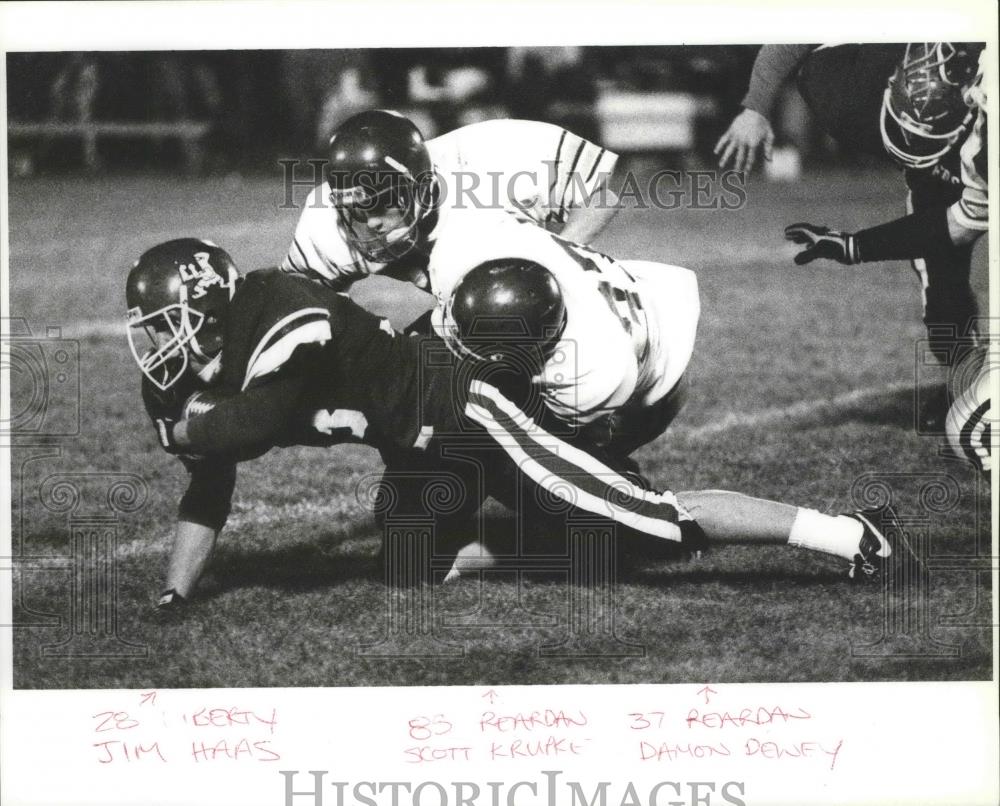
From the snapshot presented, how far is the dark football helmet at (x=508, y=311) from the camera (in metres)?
3.38

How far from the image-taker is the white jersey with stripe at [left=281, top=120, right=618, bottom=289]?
3473 millimetres

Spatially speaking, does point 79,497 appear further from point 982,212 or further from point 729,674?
point 982,212

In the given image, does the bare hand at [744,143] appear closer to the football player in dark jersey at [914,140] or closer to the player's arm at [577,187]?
the football player in dark jersey at [914,140]

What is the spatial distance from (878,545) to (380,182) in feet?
5.61

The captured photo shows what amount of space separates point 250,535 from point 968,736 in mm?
2078

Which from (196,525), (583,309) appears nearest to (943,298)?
(583,309)

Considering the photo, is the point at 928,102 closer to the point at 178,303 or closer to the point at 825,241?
the point at 825,241

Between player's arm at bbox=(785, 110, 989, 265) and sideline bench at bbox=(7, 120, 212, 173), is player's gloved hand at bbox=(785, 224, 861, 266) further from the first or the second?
sideline bench at bbox=(7, 120, 212, 173)

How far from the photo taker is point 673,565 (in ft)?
11.5

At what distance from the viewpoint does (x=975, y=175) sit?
Result: 3561mm

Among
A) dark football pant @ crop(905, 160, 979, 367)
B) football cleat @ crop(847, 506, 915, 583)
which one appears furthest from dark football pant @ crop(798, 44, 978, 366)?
football cleat @ crop(847, 506, 915, 583)

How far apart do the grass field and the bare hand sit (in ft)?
0.28

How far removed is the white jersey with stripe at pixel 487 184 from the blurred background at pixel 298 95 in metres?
0.05

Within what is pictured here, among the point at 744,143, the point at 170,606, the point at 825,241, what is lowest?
the point at 170,606
